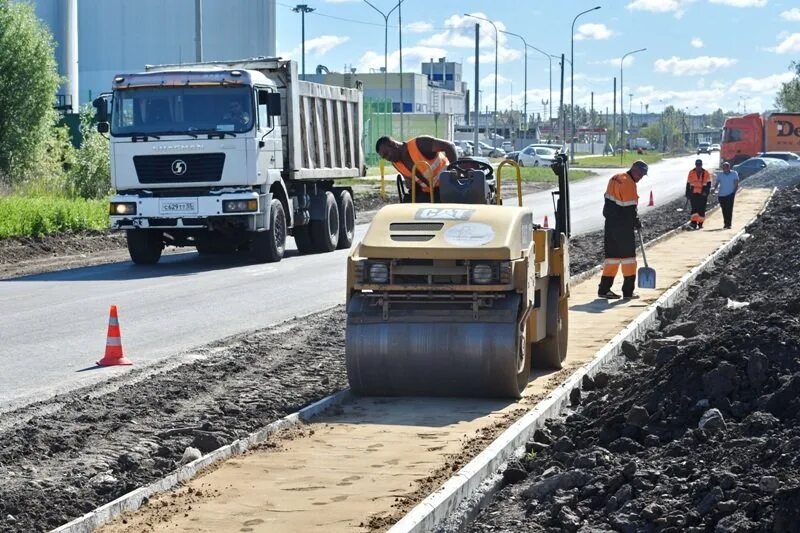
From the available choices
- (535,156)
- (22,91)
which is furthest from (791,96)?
(22,91)

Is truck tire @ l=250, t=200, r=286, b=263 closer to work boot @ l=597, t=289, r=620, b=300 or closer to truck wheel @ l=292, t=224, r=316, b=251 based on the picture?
truck wheel @ l=292, t=224, r=316, b=251

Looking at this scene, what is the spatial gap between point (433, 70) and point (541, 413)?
607 ft

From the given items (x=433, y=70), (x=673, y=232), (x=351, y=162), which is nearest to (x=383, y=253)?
(x=351, y=162)

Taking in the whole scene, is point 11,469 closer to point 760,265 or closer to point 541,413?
point 541,413

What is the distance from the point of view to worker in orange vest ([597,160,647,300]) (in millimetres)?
17531

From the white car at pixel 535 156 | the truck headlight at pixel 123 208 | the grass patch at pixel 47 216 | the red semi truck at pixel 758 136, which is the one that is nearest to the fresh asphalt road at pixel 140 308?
the truck headlight at pixel 123 208

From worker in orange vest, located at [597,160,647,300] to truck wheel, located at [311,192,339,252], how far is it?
9.26 meters

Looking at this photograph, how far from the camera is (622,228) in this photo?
A: 1766 cm

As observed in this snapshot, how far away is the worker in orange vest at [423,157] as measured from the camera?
11.8m

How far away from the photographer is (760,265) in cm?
2045

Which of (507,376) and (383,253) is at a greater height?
(383,253)

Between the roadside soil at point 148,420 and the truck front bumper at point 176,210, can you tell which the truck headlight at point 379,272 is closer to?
the roadside soil at point 148,420

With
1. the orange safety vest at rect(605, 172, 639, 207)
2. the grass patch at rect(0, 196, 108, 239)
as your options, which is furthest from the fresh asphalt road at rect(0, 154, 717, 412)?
the orange safety vest at rect(605, 172, 639, 207)

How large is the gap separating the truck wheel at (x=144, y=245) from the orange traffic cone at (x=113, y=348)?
419 inches
